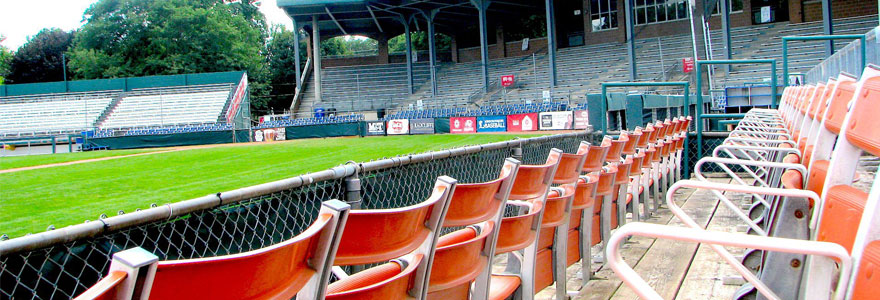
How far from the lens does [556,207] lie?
3.39 meters

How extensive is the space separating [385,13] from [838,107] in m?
45.9

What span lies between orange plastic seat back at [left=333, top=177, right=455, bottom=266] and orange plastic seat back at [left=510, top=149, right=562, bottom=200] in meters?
0.95

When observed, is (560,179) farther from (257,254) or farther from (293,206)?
(257,254)

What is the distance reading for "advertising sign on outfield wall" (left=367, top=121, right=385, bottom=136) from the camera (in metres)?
31.7

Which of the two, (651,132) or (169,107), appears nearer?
(651,132)

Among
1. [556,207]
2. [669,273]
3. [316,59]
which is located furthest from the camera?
[316,59]

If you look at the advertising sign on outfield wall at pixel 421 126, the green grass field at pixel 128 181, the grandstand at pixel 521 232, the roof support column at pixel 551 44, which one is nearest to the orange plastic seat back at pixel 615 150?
the grandstand at pixel 521 232

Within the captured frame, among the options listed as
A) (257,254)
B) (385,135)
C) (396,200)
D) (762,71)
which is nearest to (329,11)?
(385,135)

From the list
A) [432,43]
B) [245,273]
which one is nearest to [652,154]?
[245,273]

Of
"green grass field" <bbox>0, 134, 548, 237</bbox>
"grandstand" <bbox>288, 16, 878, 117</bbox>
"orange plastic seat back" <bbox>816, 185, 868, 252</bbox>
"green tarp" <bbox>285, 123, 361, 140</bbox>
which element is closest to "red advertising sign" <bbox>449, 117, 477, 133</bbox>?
"green tarp" <bbox>285, 123, 361, 140</bbox>

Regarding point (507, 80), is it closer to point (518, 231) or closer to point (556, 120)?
point (556, 120)

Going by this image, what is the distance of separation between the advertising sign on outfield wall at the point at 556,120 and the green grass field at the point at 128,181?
10771 millimetres

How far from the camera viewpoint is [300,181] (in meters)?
3.03

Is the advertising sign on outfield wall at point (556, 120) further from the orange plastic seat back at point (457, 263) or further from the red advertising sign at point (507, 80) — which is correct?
the orange plastic seat back at point (457, 263)
